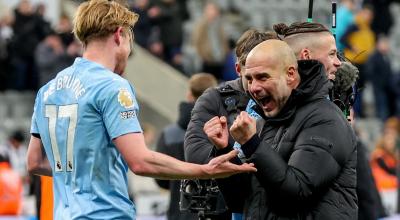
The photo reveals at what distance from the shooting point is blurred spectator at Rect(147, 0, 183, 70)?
21.8m

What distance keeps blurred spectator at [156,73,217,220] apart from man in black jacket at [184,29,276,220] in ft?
4.72

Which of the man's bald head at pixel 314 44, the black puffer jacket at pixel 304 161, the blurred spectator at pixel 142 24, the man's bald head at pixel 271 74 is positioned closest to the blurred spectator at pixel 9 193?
the blurred spectator at pixel 142 24

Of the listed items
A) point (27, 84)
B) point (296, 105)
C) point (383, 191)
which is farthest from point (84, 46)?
point (27, 84)

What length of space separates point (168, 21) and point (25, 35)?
2.89m

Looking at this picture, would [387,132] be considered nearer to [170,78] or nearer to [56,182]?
[170,78]

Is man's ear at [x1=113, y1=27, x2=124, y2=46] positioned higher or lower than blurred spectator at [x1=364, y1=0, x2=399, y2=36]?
higher

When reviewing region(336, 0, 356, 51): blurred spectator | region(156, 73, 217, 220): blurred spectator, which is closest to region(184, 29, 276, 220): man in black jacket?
region(156, 73, 217, 220): blurred spectator

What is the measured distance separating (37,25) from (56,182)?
566 inches

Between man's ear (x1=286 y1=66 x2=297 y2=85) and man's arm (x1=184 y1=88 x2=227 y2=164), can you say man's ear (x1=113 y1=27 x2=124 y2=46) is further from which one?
man's arm (x1=184 y1=88 x2=227 y2=164)

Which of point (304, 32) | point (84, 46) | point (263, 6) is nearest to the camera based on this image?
point (84, 46)

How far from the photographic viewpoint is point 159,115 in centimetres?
2247

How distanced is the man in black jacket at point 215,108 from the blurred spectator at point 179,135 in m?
1.44

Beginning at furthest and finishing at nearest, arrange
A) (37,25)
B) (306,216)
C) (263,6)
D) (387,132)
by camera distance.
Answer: (263,6) → (37,25) → (387,132) → (306,216)

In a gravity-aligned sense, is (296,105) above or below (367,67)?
above
